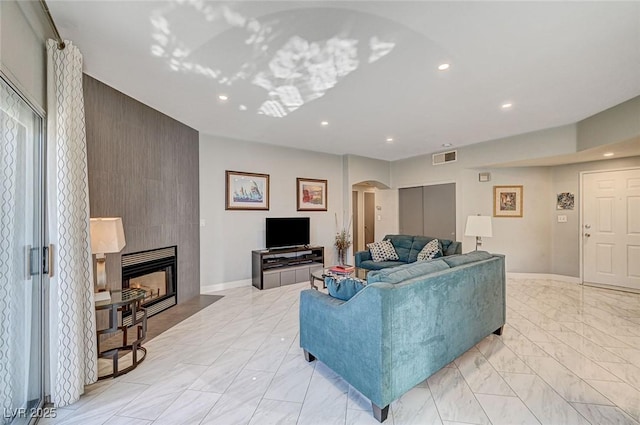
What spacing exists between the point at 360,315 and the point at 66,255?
209cm

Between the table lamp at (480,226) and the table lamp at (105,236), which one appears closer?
the table lamp at (105,236)

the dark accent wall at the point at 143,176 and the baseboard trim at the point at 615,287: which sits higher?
the dark accent wall at the point at 143,176

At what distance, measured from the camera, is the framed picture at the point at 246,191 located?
4.82 meters

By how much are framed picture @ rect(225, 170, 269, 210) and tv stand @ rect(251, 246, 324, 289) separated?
894mm

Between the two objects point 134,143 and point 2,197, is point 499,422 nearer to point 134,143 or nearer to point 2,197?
point 2,197

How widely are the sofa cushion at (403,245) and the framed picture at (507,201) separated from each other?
1.97 meters

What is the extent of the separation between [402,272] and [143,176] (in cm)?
328

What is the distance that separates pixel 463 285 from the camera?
2295mm

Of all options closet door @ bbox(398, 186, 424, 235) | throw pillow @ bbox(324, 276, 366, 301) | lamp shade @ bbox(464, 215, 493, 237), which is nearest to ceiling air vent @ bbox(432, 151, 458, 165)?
closet door @ bbox(398, 186, 424, 235)

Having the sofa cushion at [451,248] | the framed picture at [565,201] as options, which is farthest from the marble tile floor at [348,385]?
the framed picture at [565,201]

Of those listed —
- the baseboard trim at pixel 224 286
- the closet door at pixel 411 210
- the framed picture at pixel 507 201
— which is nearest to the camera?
the baseboard trim at pixel 224 286

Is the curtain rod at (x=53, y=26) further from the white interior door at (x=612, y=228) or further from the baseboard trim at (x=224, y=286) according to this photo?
the white interior door at (x=612, y=228)

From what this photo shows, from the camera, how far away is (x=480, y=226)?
155 inches

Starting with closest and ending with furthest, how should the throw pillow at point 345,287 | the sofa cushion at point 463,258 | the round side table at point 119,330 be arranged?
the throw pillow at point 345,287 → the round side table at point 119,330 → the sofa cushion at point 463,258
